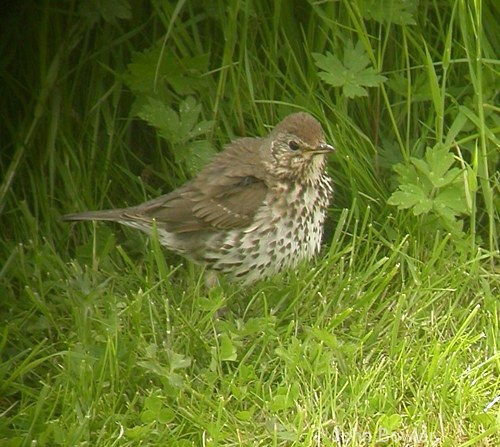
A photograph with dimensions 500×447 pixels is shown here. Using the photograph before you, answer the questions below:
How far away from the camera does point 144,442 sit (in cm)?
443

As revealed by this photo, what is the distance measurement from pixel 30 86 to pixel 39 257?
3.11 ft

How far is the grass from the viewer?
459 centimetres

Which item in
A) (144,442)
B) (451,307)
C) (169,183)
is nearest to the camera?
(144,442)

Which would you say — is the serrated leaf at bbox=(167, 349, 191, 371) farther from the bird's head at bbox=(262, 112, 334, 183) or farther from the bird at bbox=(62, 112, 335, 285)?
Result: the bird's head at bbox=(262, 112, 334, 183)

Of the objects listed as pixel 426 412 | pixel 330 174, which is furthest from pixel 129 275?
pixel 426 412

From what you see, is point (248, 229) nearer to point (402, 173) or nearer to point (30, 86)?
point (402, 173)

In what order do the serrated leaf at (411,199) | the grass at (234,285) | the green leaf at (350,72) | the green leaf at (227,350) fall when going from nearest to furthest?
the grass at (234,285) < the green leaf at (227,350) < the serrated leaf at (411,199) < the green leaf at (350,72)

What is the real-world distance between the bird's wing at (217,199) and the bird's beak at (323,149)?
0.82 ft

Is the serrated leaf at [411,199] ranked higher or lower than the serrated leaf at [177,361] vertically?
higher

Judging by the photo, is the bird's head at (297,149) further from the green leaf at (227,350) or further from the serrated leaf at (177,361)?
the serrated leaf at (177,361)

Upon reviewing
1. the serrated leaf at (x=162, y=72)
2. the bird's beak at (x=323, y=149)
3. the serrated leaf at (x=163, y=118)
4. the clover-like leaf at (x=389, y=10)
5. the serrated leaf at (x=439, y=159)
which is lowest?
the serrated leaf at (x=439, y=159)

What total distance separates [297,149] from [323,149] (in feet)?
0.38

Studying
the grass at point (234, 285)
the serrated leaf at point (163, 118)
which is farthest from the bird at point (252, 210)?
the serrated leaf at point (163, 118)

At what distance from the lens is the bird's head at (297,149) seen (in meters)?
5.43
